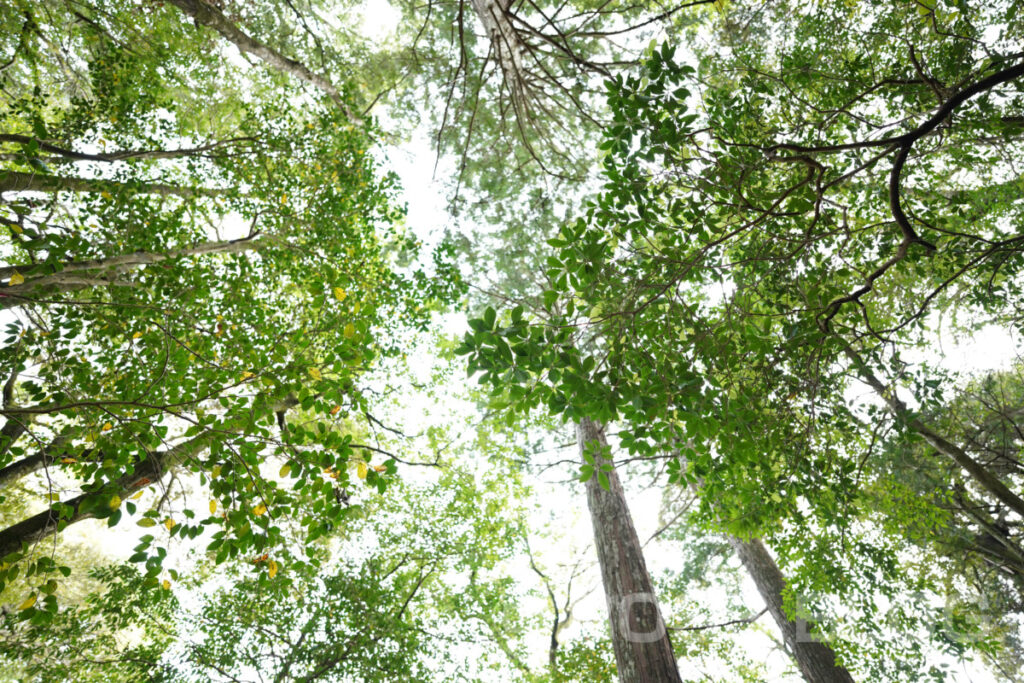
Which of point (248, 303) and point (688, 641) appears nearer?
point (248, 303)

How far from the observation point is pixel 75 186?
540cm

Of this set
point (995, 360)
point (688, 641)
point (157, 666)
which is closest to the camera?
point (157, 666)

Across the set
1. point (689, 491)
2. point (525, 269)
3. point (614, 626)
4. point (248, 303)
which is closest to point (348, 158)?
point (248, 303)

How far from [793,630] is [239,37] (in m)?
13.0

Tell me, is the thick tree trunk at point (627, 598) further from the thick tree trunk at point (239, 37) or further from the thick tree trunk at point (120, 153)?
the thick tree trunk at point (239, 37)

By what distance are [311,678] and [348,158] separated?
7.69 metres

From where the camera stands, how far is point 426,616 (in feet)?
28.7

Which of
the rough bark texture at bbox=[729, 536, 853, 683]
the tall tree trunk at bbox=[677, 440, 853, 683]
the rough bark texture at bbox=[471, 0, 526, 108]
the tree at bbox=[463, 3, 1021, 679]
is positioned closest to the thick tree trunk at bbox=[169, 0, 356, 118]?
the rough bark texture at bbox=[471, 0, 526, 108]

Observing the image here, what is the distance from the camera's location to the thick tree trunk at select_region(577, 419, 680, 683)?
194 inches

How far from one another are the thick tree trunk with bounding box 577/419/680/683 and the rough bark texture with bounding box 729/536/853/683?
85.6 inches

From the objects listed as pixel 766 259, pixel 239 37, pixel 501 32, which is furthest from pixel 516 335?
pixel 239 37

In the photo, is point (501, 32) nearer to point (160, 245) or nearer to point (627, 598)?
point (160, 245)

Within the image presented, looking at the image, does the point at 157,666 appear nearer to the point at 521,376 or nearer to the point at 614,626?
the point at 614,626

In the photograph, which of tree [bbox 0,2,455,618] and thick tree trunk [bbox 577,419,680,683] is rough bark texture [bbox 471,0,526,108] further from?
thick tree trunk [bbox 577,419,680,683]
